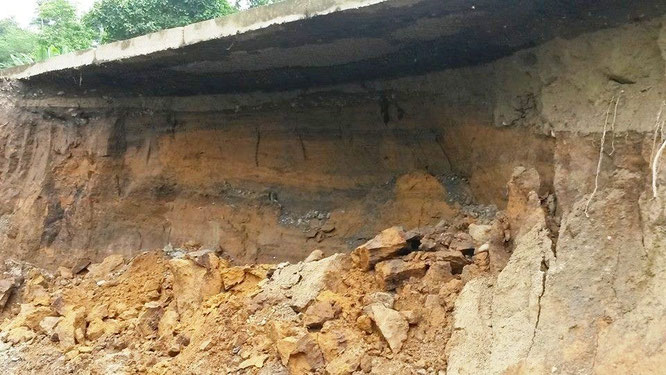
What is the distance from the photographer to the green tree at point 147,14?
33.4 ft

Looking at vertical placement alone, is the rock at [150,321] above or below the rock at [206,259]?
below

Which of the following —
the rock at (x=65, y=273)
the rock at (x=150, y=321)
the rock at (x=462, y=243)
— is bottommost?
the rock at (x=150, y=321)

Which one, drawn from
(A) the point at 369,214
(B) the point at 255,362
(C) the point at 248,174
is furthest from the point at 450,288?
(C) the point at 248,174

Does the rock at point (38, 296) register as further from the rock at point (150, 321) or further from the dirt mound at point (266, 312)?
the rock at point (150, 321)

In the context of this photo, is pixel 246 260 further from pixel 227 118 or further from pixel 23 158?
pixel 23 158

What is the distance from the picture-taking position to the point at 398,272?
10.5 feet

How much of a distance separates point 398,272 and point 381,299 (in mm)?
181

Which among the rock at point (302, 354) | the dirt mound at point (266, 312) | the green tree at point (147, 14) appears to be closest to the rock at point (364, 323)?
the dirt mound at point (266, 312)

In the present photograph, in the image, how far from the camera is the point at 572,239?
2617 millimetres

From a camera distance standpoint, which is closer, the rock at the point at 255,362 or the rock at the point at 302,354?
the rock at the point at 302,354

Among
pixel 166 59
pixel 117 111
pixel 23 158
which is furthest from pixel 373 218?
pixel 23 158

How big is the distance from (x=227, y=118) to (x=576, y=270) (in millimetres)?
3142

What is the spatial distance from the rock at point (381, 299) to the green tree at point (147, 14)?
8016 mm

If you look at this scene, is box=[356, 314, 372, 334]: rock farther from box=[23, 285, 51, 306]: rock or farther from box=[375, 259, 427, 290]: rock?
box=[23, 285, 51, 306]: rock
